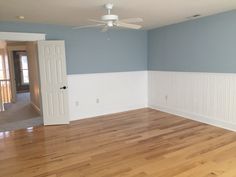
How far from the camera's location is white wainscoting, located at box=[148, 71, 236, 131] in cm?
408

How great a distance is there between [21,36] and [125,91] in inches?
120

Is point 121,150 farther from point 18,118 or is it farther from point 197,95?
point 18,118

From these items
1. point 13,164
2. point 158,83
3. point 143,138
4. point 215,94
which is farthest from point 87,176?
point 158,83

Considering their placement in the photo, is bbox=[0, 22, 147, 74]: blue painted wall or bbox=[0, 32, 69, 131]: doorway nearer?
bbox=[0, 32, 69, 131]: doorway

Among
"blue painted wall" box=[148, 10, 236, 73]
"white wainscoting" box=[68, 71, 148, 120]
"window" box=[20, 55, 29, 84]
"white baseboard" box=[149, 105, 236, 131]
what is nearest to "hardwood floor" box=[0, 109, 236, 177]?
"white baseboard" box=[149, 105, 236, 131]

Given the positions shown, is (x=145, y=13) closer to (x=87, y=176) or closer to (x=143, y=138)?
(x=143, y=138)

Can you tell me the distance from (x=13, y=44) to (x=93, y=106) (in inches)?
209

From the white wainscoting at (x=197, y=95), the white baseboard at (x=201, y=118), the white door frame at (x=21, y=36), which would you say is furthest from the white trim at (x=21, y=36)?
the white baseboard at (x=201, y=118)

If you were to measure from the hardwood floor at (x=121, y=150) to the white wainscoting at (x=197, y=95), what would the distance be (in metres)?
0.30

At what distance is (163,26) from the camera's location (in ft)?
17.6

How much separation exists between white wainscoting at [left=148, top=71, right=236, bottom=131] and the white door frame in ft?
10.7

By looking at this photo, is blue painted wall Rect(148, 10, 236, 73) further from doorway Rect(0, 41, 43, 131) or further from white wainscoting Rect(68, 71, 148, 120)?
doorway Rect(0, 41, 43, 131)

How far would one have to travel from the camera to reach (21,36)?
14.4 ft

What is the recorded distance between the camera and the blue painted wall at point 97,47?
185 inches
